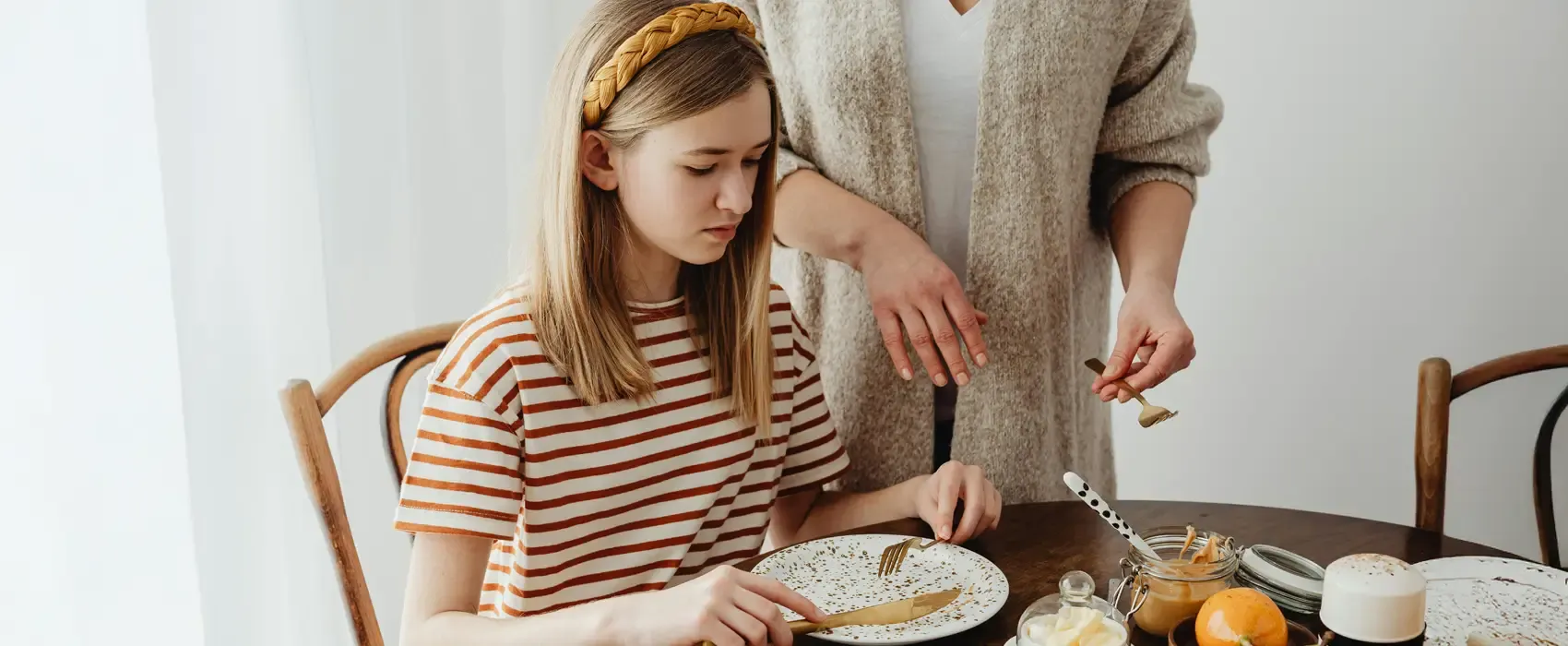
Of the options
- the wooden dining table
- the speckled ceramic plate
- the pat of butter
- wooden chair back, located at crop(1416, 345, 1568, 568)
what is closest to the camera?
the pat of butter

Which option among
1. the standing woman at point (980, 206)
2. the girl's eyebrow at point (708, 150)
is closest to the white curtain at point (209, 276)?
the girl's eyebrow at point (708, 150)

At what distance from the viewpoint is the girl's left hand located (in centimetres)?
116

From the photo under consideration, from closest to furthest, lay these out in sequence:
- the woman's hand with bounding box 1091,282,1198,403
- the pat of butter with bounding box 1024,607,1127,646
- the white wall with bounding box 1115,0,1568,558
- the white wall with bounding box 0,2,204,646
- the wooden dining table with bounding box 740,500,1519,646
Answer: the pat of butter with bounding box 1024,607,1127,646 → the wooden dining table with bounding box 740,500,1519,646 → the woman's hand with bounding box 1091,282,1198,403 → the white wall with bounding box 0,2,204,646 → the white wall with bounding box 1115,0,1568,558

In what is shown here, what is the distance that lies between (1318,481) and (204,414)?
186 cm

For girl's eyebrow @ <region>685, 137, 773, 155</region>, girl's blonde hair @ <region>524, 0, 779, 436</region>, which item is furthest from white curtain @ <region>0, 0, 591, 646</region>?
girl's eyebrow @ <region>685, 137, 773, 155</region>

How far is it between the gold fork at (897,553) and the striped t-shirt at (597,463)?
0.21 metres

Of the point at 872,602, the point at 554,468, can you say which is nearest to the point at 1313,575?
the point at 872,602

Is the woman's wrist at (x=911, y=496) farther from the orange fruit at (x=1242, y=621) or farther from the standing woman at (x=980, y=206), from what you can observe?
the orange fruit at (x=1242, y=621)

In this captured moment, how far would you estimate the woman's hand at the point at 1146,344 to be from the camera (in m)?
1.19

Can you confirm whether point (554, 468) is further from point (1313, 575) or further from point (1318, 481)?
point (1318, 481)

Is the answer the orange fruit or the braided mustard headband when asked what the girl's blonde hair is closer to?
the braided mustard headband

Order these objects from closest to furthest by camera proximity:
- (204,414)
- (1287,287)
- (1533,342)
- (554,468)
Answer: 1. (554,468)
2. (204,414)
3. (1533,342)
4. (1287,287)

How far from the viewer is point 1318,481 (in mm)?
2230

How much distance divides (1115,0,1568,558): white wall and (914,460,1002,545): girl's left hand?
1182 millimetres
